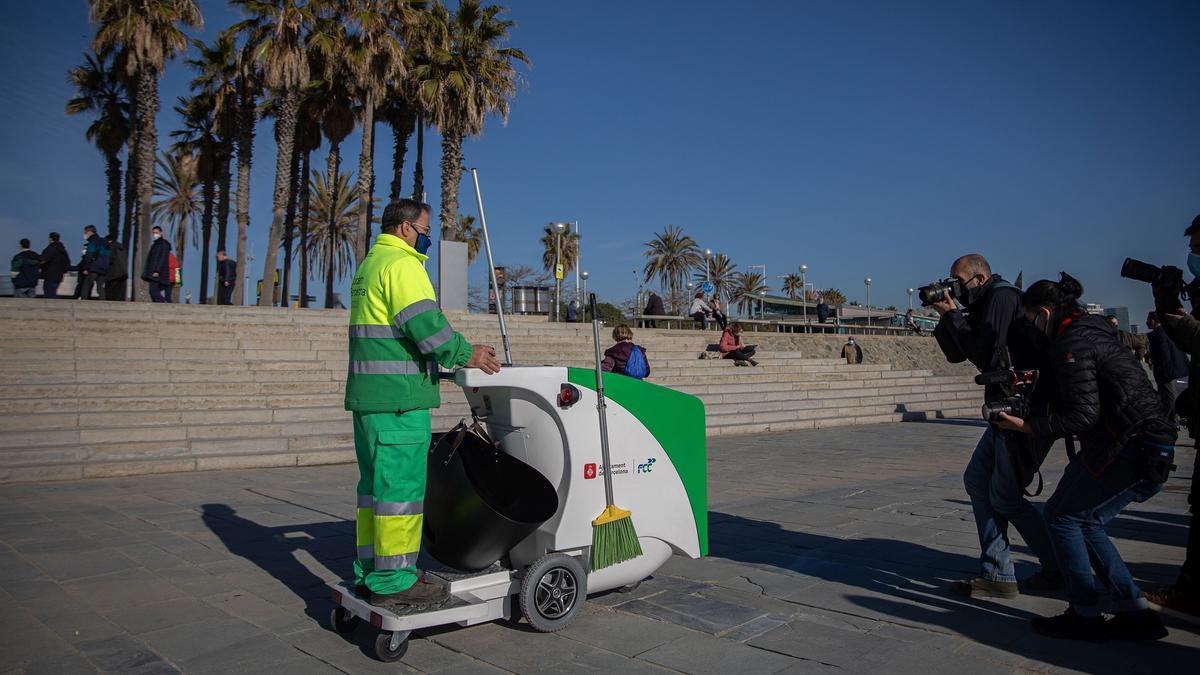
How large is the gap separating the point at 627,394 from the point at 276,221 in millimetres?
24361

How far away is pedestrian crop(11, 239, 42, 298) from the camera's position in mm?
15188

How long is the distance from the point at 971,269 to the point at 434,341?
9.75ft

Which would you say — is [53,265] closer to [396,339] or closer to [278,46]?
[278,46]

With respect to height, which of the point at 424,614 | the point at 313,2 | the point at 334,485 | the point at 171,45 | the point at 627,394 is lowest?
the point at 334,485

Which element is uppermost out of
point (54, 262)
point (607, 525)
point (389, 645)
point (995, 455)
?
point (54, 262)

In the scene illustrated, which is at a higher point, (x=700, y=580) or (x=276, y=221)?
(x=276, y=221)

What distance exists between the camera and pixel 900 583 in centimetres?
445

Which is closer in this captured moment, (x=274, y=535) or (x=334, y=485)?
(x=274, y=535)

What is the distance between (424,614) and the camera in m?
3.28

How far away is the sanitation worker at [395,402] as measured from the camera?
11.2 feet

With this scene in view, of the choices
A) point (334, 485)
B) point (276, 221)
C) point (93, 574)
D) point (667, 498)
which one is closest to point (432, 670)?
point (667, 498)

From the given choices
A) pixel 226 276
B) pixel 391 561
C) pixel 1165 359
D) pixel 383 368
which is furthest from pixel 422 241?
pixel 226 276

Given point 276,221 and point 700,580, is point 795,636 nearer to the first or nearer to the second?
point 700,580

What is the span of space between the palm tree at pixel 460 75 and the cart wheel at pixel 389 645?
24135mm
